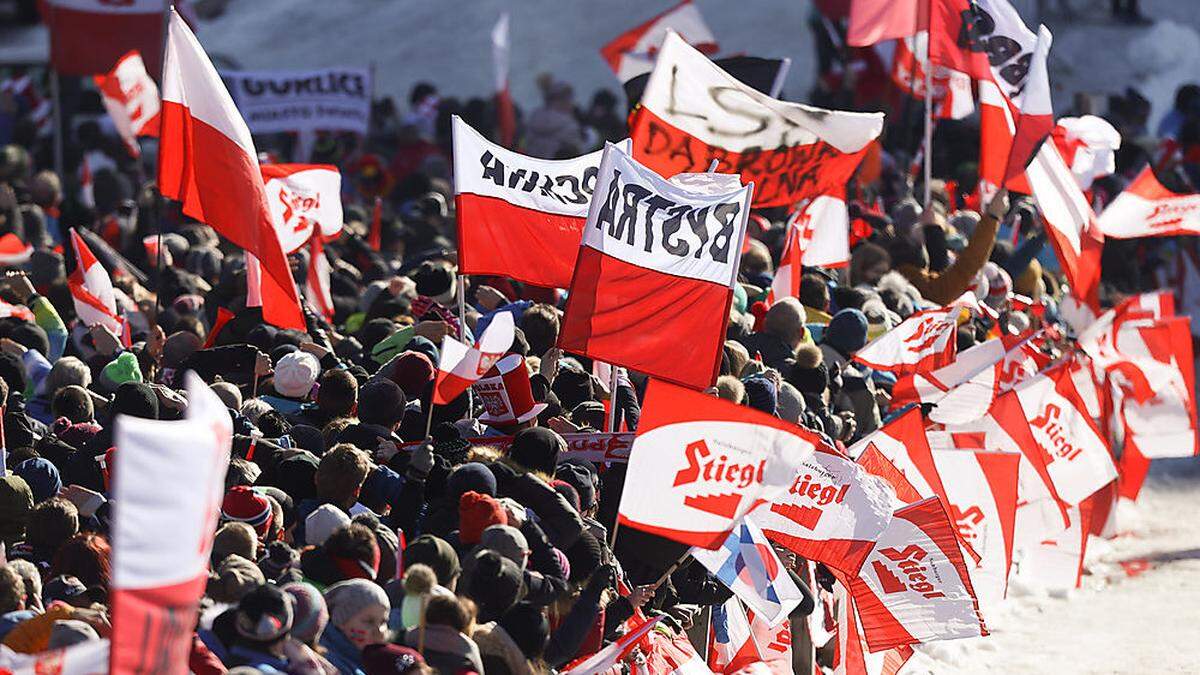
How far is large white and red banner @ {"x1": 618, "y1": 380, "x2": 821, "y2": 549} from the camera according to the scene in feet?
23.1

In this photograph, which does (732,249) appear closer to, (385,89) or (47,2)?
(47,2)

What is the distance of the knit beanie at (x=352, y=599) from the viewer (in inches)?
240

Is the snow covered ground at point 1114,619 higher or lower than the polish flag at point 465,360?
lower

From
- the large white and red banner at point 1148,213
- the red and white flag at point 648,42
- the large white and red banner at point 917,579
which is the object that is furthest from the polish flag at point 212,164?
the red and white flag at point 648,42

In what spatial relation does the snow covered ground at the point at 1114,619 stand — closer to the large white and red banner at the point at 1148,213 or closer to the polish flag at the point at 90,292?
the large white and red banner at the point at 1148,213

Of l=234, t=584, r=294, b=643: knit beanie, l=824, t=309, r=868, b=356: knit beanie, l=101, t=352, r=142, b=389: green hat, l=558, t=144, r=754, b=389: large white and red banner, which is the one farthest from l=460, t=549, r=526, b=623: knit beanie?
l=824, t=309, r=868, b=356: knit beanie

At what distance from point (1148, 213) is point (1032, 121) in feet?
3.37

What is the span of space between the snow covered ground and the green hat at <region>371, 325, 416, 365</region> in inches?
108

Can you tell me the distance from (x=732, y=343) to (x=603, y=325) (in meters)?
1.47

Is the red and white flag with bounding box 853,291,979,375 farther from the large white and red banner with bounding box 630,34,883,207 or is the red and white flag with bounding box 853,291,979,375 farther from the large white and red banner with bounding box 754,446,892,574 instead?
the large white and red banner with bounding box 754,446,892,574

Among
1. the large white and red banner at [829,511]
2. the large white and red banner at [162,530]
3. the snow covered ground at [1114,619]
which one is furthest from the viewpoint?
the snow covered ground at [1114,619]

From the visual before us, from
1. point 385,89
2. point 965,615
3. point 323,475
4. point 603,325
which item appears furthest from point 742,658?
point 385,89

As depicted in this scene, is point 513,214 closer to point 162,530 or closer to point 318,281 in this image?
point 318,281

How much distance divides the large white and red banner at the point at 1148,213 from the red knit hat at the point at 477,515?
6.68 meters
